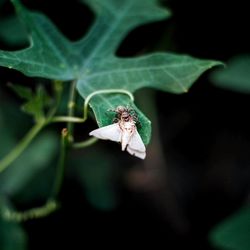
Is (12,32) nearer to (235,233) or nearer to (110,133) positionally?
(110,133)

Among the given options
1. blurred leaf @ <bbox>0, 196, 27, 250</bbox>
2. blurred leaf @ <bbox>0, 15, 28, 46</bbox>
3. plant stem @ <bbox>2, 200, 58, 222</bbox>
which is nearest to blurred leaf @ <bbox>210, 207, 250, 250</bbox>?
plant stem @ <bbox>2, 200, 58, 222</bbox>

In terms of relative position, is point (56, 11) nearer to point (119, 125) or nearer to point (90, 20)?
point (90, 20)

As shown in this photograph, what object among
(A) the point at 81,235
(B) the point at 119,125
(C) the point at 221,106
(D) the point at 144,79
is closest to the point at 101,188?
(A) the point at 81,235

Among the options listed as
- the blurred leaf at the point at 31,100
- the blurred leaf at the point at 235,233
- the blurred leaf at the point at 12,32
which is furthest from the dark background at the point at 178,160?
the blurred leaf at the point at 31,100

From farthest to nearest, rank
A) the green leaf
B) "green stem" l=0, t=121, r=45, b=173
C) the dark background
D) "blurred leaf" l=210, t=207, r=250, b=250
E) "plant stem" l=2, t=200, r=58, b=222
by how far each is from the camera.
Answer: the dark background
"plant stem" l=2, t=200, r=58, b=222
"blurred leaf" l=210, t=207, r=250, b=250
"green stem" l=0, t=121, r=45, b=173
the green leaf

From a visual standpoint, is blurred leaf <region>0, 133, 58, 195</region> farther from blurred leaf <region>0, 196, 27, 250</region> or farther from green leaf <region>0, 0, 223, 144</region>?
green leaf <region>0, 0, 223, 144</region>

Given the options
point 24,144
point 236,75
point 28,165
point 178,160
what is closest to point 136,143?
point 24,144
